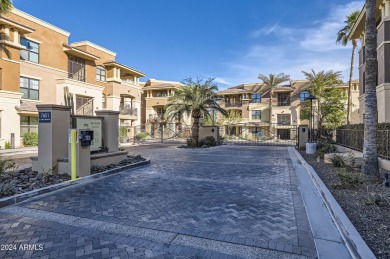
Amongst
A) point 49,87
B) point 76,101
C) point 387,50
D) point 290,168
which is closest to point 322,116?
point 387,50

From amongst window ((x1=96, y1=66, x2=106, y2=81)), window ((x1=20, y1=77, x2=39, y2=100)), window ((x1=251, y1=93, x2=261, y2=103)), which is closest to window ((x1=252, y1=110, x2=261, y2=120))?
window ((x1=251, y1=93, x2=261, y2=103))

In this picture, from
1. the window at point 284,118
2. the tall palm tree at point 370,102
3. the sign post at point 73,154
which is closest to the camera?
the sign post at point 73,154

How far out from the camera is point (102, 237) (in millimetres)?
4227

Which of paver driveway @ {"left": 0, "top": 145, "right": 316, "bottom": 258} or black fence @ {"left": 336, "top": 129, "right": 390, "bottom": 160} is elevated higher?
black fence @ {"left": 336, "top": 129, "right": 390, "bottom": 160}

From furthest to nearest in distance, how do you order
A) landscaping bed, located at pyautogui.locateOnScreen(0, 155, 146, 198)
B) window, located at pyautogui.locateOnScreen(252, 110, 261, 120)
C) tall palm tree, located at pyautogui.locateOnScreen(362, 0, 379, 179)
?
window, located at pyautogui.locateOnScreen(252, 110, 261, 120) < tall palm tree, located at pyautogui.locateOnScreen(362, 0, 379, 179) < landscaping bed, located at pyautogui.locateOnScreen(0, 155, 146, 198)

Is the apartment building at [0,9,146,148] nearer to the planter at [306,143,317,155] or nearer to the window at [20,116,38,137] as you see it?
the window at [20,116,38,137]

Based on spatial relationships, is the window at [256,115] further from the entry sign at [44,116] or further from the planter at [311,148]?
the entry sign at [44,116]

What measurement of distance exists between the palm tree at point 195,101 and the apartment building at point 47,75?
881 centimetres

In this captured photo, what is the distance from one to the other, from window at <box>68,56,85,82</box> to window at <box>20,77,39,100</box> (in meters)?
4.97

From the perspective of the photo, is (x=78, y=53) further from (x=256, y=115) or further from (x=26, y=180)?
(x=256, y=115)

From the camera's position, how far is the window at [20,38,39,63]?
24.6 metres

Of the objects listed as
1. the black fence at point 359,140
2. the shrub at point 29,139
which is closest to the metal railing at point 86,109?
the shrub at point 29,139

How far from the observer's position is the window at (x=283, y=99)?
158 feet

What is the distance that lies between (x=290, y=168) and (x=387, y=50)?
11.8 meters
